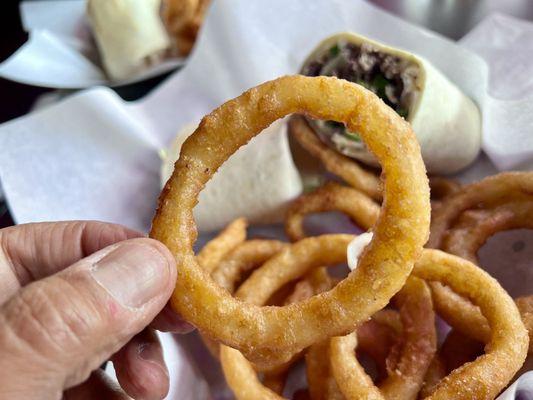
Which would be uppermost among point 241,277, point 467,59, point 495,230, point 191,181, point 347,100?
point 347,100

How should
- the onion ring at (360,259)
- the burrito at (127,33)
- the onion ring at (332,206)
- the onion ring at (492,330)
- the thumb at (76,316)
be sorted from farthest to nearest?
the burrito at (127,33) < the onion ring at (332,206) < the onion ring at (492,330) < the onion ring at (360,259) < the thumb at (76,316)

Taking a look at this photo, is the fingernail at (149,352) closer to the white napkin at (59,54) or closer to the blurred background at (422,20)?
the blurred background at (422,20)

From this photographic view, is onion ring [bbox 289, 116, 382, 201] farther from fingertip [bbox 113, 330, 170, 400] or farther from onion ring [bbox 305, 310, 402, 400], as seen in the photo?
fingertip [bbox 113, 330, 170, 400]

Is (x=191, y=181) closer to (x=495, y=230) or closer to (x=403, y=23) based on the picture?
(x=495, y=230)

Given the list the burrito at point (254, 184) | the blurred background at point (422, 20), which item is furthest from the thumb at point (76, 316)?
the blurred background at point (422, 20)

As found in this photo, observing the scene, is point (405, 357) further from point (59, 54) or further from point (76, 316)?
point (59, 54)

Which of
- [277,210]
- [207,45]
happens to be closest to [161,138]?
[207,45]
